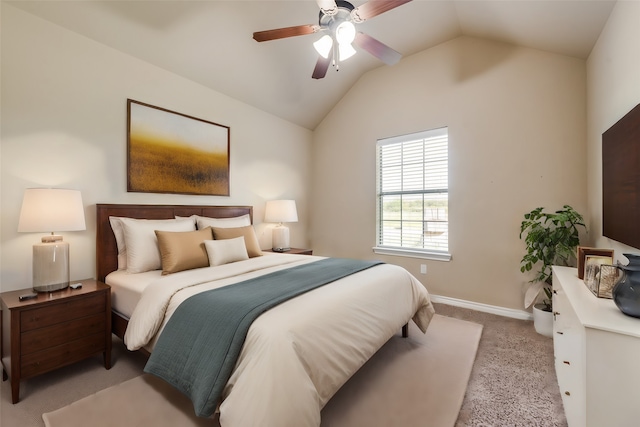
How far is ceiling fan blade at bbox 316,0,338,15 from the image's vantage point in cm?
192

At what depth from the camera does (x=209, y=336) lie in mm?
1413

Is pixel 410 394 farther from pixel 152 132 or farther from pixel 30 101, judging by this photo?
pixel 30 101

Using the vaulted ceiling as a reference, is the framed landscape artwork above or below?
below

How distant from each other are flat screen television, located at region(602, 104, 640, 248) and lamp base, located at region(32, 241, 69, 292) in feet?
11.9

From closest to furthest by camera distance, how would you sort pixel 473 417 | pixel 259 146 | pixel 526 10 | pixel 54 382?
pixel 473 417
pixel 54 382
pixel 526 10
pixel 259 146

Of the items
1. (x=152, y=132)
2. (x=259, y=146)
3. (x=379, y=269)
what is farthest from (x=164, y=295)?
(x=259, y=146)

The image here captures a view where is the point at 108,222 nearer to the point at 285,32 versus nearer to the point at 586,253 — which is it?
the point at 285,32

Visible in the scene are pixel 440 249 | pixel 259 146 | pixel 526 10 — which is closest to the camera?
pixel 526 10

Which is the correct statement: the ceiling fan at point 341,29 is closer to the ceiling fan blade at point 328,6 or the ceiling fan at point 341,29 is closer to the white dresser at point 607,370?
the ceiling fan blade at point 328,6

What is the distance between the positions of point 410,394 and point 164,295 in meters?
1.70

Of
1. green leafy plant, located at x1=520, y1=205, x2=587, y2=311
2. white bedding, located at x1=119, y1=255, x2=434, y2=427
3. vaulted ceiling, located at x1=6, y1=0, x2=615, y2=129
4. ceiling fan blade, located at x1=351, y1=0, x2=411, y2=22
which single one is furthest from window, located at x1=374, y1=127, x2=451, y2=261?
ceiling fan blade, located at x1=351, y1=0, x2=411, y2=22

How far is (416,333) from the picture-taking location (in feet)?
9.01

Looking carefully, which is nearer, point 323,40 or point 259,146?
point 323,40

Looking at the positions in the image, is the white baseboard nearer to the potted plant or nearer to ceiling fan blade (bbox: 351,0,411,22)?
the potted plant
